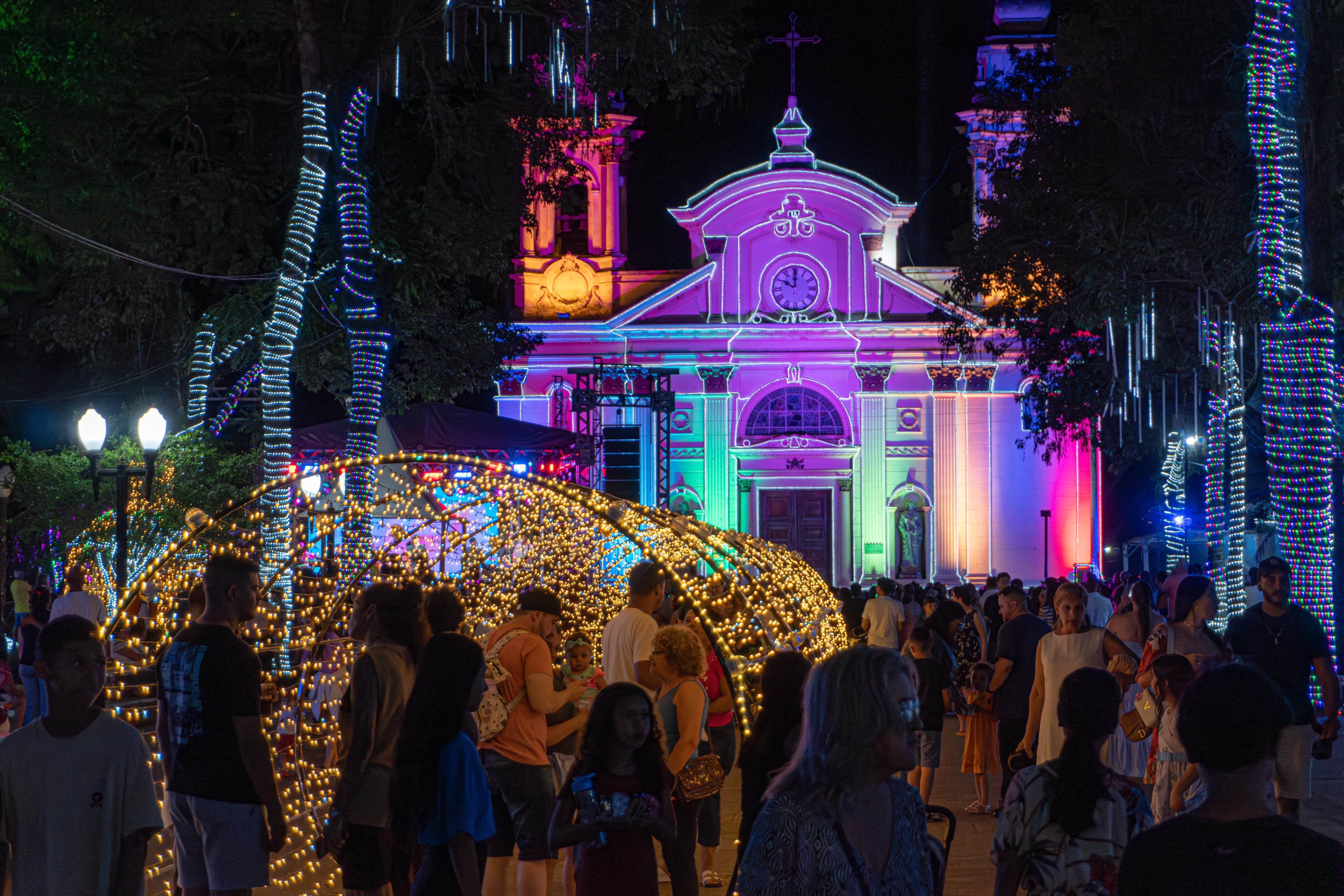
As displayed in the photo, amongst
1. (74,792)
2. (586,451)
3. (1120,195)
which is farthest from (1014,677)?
(586,451)

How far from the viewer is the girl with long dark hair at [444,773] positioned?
5371 millimetres

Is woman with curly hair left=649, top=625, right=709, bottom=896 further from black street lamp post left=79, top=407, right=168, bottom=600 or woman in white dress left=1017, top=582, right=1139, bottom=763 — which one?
black street lamp post left=79, top=407, right=168, bottom=600

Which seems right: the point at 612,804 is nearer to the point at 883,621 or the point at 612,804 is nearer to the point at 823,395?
the point at 883,621

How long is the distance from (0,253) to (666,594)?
815cm

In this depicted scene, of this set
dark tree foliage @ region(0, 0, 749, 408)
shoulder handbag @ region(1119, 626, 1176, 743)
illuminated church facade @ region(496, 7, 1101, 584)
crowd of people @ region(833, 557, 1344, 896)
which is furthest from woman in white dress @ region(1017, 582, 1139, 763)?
illuminated church facade @ region(496, 7, 1101, 584)

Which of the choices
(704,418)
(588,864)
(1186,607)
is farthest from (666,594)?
(704,418)

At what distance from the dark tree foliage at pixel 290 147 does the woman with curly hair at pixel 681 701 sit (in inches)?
354

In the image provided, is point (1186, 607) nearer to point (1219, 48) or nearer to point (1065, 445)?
point (1219, 48)

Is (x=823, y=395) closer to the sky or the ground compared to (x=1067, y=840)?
closer to the sky

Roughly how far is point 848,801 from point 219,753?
2.91 m

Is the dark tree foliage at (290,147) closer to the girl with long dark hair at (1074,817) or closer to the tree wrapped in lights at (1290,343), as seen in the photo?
the tree wrapped in lights at (1290,343)

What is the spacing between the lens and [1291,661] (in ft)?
27.0

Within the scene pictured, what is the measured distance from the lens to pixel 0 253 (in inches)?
522

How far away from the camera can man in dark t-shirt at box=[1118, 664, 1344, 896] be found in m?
2.93
